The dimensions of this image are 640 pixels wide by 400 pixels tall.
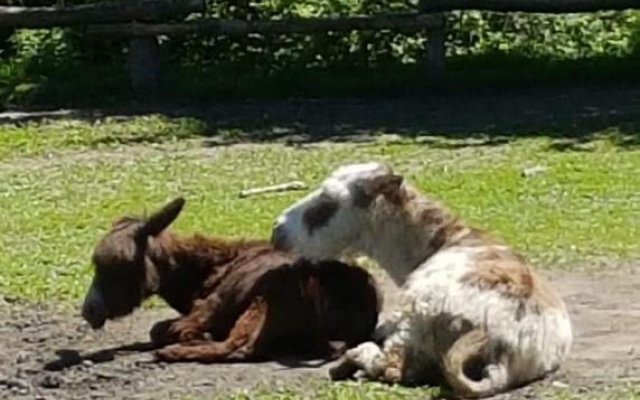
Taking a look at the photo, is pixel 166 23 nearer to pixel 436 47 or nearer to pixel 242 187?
pixel 436 47

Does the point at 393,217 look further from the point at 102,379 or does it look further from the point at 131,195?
the point at 131,195

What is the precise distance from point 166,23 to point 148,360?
Result: 12041 mm

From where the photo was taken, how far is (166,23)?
794 inches

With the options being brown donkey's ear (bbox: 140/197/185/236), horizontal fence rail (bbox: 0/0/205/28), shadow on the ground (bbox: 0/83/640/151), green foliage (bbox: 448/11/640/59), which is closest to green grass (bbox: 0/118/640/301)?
shadow on the ground (bbox: 0/83/640/151)

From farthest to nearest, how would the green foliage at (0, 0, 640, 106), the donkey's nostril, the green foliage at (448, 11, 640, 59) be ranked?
the green foliage at (448, 11, 640, 59) → the green foliage at (0, 0, 640, 106) → the donkey's nostril

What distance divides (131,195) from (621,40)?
9.49m

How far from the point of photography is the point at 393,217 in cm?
841

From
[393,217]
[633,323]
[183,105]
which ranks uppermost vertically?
[393,217]

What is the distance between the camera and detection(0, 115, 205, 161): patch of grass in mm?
16406

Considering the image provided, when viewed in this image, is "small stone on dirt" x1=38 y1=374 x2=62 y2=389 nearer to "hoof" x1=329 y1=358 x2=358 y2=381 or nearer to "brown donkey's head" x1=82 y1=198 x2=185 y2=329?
"brown donkey's head" x1=82 y1=198 x2=185 y2=329

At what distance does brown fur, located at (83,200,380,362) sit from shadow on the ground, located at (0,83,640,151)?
712 cm

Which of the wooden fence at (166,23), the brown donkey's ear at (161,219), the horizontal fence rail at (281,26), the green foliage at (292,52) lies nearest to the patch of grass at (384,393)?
the brown donkey's ear at (161,219)

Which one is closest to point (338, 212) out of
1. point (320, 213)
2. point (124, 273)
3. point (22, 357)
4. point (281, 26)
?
point (320, 213)

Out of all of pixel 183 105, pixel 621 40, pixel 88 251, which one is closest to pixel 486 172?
pixel 88 251
